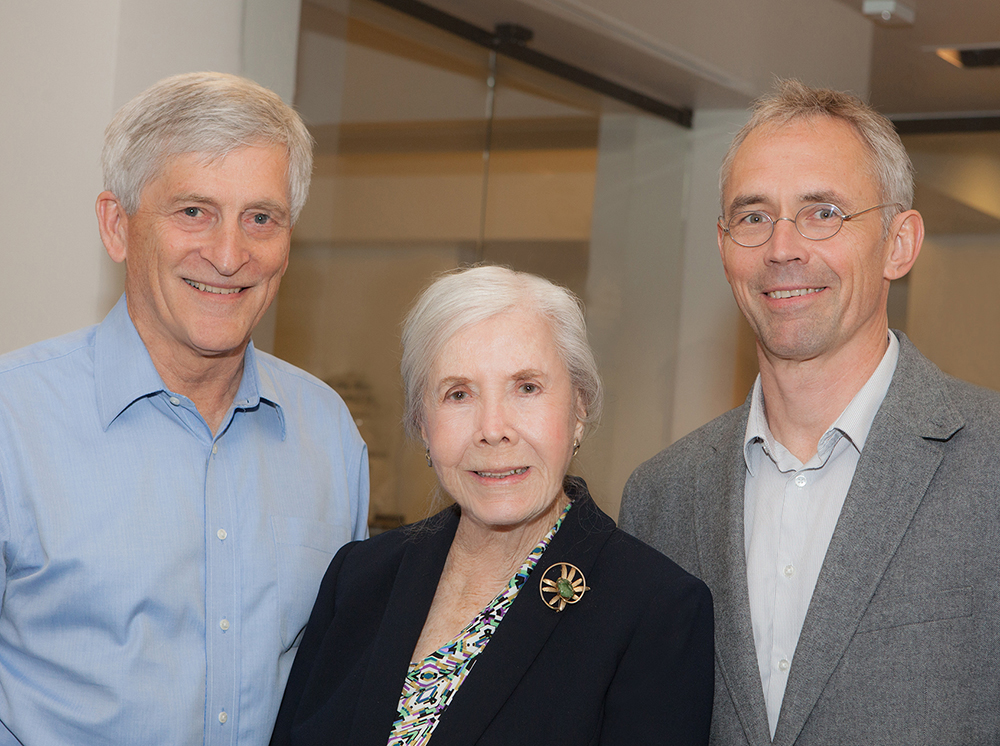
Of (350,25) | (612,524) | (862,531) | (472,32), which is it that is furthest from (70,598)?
(472,32)

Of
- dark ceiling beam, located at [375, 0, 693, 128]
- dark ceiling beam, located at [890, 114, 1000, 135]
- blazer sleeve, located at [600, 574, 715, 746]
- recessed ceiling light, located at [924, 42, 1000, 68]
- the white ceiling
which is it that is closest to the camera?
blazer sleeve, located at [600, 574, 715, 746]

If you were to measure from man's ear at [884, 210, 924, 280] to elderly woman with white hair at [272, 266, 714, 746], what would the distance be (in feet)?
2.17

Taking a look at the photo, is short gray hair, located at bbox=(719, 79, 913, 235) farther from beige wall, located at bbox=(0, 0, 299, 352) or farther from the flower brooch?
beige wall, located at bbox=(0, 0, 299, 352)

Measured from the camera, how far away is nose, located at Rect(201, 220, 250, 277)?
6.71ft

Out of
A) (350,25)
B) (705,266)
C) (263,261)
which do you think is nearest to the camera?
(263,261)

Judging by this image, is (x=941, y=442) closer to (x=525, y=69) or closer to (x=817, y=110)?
(x=817, y=110)

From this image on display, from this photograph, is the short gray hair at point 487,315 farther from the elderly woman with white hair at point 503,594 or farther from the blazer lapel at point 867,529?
the blazer lapel at point 867,529

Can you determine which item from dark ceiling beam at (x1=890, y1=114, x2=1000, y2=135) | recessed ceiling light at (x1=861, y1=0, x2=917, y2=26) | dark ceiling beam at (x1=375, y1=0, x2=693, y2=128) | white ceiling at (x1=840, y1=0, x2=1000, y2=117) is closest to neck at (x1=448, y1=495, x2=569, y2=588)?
dark ceiling beam at (x1=375, y1=0, x2=693, y2=128)

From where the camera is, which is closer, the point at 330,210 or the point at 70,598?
the point at 70,598

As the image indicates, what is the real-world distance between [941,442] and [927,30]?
3.25 m

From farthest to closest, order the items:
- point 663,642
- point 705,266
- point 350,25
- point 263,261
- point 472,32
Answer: point 705,266, point 472,32, point 350,25, point 263,261, point 663,642

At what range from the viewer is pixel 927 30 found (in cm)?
460

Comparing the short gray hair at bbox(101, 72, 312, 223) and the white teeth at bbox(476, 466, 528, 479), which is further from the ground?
the short gray hair at bbox(101, 72, 312, 223)

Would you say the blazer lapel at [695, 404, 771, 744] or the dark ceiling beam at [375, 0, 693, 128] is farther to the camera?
the dark ceiling beam at [375, 0, 693, 128]
